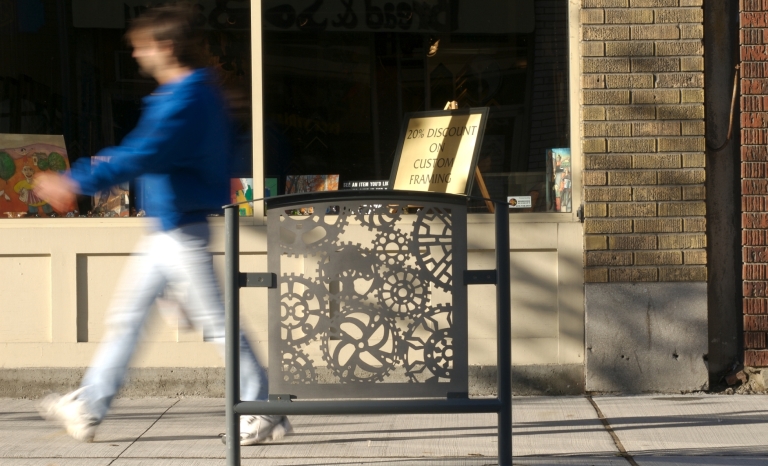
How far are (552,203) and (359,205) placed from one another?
2.61m

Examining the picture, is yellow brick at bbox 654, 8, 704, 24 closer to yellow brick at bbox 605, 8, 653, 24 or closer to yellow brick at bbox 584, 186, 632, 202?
yellow brick at bbox 605, 8, 653, 24

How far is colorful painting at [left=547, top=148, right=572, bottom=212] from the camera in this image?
5781 mm

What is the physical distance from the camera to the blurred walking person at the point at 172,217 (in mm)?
4277

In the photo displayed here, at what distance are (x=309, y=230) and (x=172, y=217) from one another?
1.12 metres

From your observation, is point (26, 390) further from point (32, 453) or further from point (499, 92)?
point (499, 92)

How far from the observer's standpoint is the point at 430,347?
137 inches

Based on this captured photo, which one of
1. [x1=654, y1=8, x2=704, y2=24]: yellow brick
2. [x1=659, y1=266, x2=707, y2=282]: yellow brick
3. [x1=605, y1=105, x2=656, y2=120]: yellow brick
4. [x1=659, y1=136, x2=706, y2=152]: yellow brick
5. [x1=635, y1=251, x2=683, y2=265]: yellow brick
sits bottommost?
[x1=659, y1=266, x2=707, y2=282]: yellow brick

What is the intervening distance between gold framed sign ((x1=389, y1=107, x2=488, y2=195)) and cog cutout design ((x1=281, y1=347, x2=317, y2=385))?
219 cm

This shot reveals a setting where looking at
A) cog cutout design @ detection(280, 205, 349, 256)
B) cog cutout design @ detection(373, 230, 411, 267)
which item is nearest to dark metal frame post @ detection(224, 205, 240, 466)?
cog cutout design @ detection(280, 205, 349, 256)

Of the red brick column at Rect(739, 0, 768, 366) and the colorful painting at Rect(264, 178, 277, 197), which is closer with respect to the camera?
the red brick column at Rect(739, 0, 768, 366)

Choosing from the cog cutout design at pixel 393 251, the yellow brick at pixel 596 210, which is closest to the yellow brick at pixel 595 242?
the yellow brick at pixel 596 210

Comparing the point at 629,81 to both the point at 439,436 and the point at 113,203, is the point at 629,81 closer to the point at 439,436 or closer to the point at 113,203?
the point at 439,436

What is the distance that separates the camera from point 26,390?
5727 millimetres

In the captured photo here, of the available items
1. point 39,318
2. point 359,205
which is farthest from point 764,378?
point 39,318
